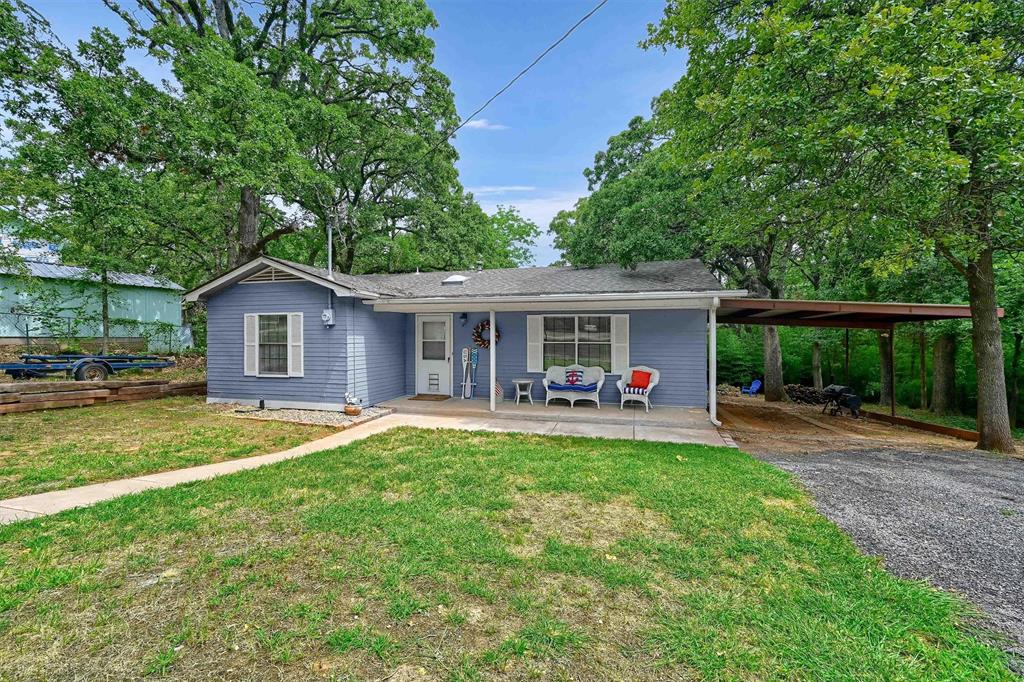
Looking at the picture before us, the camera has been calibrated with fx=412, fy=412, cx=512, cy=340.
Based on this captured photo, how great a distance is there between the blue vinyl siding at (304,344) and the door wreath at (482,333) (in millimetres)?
2860

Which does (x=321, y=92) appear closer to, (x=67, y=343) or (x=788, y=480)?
(x=67, y=343)

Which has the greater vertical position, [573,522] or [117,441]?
[117,441]

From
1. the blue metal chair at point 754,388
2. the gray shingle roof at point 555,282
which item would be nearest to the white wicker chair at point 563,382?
the gray shingle roof at point 555,282

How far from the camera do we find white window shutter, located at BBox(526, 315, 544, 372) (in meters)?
9.22

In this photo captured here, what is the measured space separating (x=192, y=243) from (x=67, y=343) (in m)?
5.65

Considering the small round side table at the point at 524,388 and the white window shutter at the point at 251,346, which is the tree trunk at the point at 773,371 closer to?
the small round side table at the point at 524,388

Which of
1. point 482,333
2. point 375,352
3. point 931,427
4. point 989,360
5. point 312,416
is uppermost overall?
point 482,333

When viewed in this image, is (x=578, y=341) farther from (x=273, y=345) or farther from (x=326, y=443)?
(x=273, y=345)

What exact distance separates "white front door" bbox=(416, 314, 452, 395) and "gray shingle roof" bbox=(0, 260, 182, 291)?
1305cm

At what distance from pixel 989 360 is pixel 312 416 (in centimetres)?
1201

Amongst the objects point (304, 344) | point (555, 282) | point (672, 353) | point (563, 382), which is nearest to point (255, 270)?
point (304, 344)

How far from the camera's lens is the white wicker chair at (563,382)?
8.70m

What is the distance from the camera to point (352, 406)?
8.27 meters

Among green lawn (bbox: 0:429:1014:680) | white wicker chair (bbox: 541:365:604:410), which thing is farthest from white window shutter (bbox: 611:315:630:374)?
green lawn (bbox: 0:429:1014:680)
